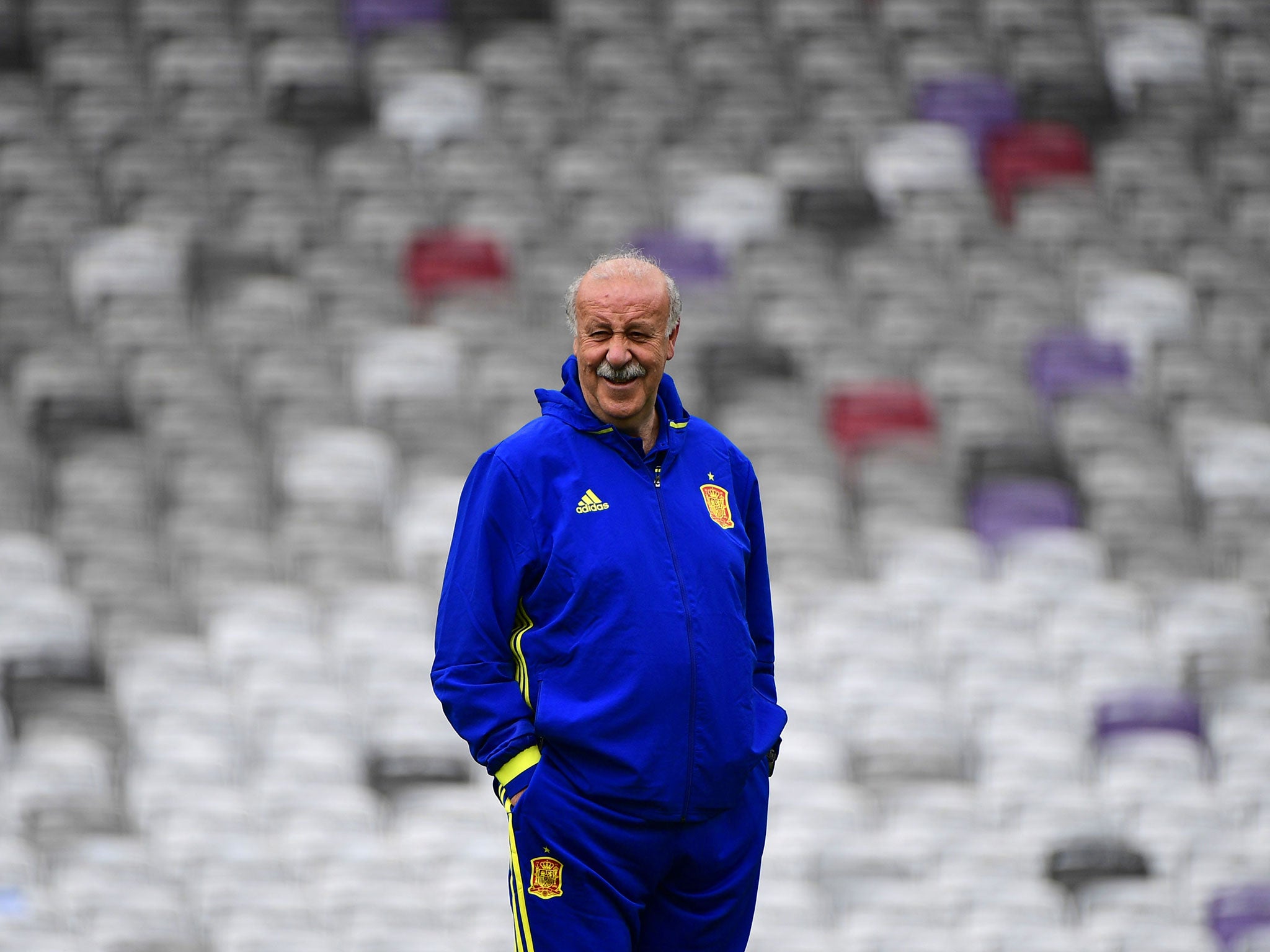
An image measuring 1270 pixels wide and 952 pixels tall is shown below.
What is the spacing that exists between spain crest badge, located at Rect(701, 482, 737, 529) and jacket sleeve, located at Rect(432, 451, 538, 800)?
267 mm

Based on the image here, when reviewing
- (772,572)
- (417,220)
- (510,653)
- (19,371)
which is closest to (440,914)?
(772,572)

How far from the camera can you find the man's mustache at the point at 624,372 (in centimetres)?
226

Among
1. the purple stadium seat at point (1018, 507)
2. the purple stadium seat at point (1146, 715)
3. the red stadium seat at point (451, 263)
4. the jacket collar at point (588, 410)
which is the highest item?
the red stadium seat at point (451, 263)

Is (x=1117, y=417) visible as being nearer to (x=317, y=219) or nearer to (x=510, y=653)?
(x=317, y=219)

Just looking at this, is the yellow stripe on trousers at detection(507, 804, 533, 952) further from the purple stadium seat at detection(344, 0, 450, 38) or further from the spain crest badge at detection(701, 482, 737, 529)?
the purple stadium seat at detection(344, 0, 450, 38)

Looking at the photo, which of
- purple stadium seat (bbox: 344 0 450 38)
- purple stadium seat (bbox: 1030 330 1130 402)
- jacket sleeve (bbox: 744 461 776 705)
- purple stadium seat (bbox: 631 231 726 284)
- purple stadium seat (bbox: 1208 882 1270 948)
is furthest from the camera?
purple stadium seat (bbox: 344 0 450 38)

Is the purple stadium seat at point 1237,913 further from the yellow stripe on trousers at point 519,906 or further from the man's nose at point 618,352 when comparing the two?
the man's nose at point 618,352

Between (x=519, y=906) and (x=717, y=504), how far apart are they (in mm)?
610

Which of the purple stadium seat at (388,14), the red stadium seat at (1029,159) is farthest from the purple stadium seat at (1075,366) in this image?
the purple stadium seat at (388,14)

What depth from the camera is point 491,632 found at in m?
2.23

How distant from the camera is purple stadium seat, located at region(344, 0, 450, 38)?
8.45 m

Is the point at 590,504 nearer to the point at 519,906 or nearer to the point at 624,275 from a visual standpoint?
the point at 624,275

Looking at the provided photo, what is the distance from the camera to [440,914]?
4.74 metres

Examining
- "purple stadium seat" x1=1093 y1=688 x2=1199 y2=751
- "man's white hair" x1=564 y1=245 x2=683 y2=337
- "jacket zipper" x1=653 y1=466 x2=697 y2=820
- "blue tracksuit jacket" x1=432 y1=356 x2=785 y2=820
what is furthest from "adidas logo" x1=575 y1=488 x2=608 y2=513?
"purple stadium seat" x1=1093 y1=688 x2=1199 y2=751
